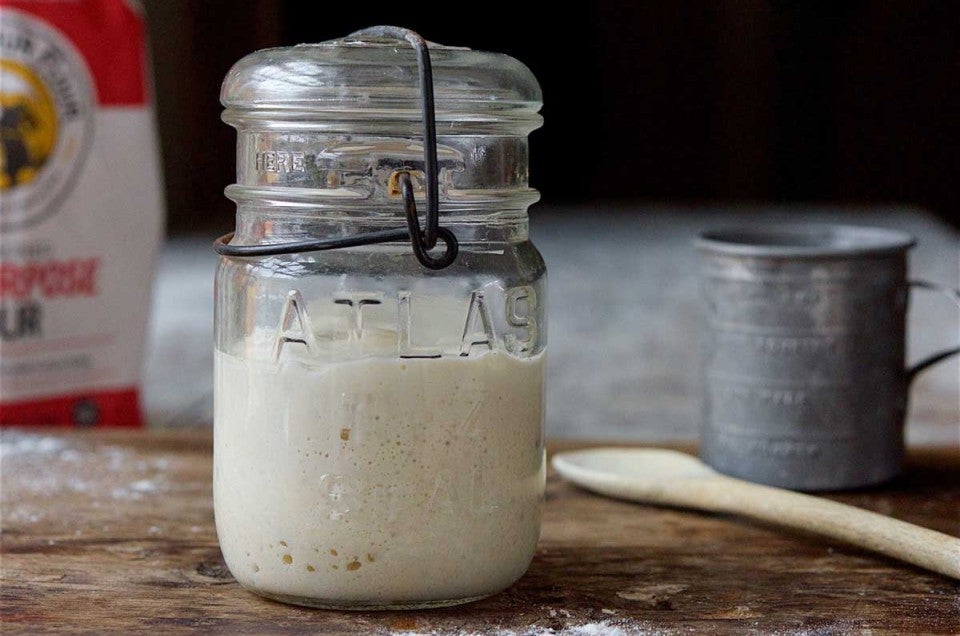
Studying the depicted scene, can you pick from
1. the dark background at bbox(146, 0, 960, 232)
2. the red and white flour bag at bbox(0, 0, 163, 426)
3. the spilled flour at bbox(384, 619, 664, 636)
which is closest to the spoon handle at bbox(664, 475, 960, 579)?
the spilled flour at bbox(384, 619, 664, 636)

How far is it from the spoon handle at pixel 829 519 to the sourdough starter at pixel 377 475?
0.22 meters

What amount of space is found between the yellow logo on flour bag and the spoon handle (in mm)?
754

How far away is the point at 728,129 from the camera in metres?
6.00

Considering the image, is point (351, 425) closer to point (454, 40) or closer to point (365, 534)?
point (365, 534)

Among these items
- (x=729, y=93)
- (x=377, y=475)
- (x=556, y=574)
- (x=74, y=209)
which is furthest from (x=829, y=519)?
(x=729, y=93)

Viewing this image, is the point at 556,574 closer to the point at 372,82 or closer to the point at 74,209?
the point at 372,82

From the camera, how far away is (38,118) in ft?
4.20

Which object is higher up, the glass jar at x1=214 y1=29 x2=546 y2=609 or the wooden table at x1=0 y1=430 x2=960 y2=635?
the glass jar at x1=214 y1=29 x2=546 y2=609

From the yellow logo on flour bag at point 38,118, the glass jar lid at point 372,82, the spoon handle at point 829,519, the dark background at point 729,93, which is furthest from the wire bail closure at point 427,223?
the dark background at point 729,93

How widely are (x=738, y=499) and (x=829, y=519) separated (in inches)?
3.1

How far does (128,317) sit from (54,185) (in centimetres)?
16

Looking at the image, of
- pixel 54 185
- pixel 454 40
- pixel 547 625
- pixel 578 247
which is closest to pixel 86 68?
pixel 54 185

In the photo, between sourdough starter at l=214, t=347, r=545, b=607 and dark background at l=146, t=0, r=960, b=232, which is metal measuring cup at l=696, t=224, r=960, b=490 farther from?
dark background at l=146, t=0, r=960, b=232

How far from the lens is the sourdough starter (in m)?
0.66
